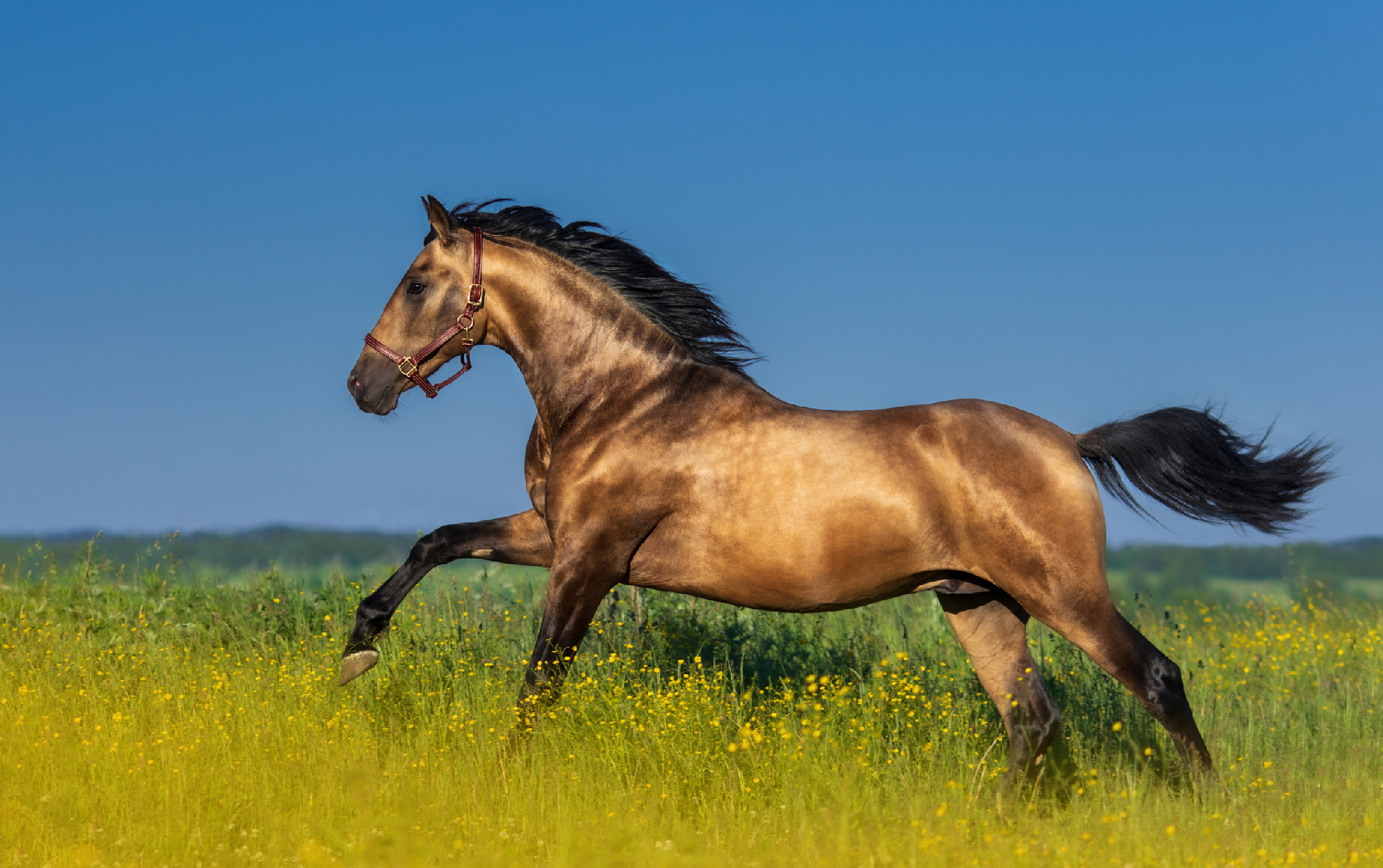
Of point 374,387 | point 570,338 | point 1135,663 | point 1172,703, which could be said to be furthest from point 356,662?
point 1172,703

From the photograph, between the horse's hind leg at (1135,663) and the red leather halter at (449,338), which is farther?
the red leather halter at (449,338)

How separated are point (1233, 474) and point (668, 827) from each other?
12.4 ft

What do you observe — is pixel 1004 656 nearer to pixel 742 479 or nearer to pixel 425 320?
pixel 742 479

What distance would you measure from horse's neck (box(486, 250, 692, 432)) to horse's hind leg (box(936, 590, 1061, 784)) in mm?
2223

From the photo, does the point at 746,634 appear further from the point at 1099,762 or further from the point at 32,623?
the point at 32,623

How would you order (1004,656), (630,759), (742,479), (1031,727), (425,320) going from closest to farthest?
(630,759)
(742,479)
(1031,727)
(425,320)
(1004,656)

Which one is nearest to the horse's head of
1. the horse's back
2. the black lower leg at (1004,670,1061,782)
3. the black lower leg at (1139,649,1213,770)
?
the horse's back

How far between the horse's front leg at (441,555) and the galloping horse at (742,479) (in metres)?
0.01

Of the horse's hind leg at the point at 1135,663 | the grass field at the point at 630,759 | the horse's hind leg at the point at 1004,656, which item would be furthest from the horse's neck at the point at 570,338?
the horse's hind leg at the point at 1135,663

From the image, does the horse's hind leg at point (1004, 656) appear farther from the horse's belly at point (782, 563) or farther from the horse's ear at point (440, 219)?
the horse's ear at point (440, 219)

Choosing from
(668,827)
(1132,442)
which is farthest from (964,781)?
(1132,442)

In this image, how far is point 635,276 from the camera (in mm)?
5906

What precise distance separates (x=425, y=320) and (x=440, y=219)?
575 millimetres

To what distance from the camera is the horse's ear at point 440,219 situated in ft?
18.6
